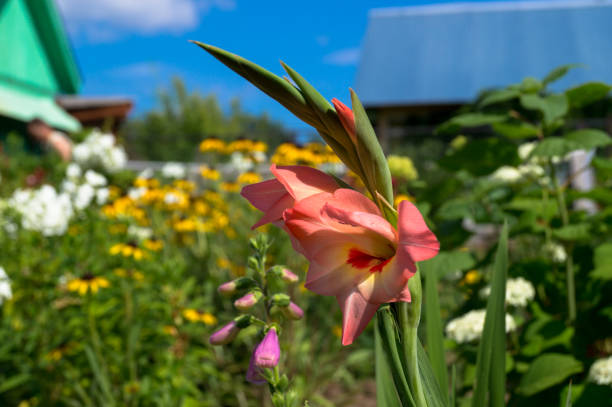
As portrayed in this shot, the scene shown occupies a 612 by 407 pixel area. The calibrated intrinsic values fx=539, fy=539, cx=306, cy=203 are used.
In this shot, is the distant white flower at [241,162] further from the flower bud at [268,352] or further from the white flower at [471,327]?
the flower bud at [268,352]

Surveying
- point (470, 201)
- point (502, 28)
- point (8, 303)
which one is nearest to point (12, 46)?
point (8, 303)

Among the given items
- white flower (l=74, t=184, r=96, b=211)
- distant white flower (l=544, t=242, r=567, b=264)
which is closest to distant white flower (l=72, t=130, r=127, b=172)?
white flower (l=74, t=184, r=96, b=211)

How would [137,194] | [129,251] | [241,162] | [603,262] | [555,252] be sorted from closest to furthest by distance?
[603,262] → [555,252] → [129,251] → [137,194] → [241,162]

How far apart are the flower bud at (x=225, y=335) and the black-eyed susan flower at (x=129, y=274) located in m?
1.91

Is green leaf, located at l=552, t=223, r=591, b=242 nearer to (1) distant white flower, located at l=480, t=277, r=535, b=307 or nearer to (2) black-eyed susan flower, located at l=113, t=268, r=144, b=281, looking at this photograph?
(1) distant white flower, located at l=480, t=277, r=535, b=307

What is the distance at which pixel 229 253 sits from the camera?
14.5ft

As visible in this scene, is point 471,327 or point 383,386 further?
point 471,327

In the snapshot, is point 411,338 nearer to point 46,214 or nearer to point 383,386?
point 383,386

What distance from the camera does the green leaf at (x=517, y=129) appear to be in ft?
6.00

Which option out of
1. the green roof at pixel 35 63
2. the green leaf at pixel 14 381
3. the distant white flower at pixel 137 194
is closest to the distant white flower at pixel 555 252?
the green leaf at pixel 14 381

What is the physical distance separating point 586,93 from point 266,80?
5.41 feet

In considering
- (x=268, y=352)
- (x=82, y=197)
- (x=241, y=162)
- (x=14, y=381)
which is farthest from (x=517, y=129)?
(x=241, y=162)

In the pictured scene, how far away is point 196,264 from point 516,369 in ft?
10.6

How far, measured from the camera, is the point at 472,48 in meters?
19.5
